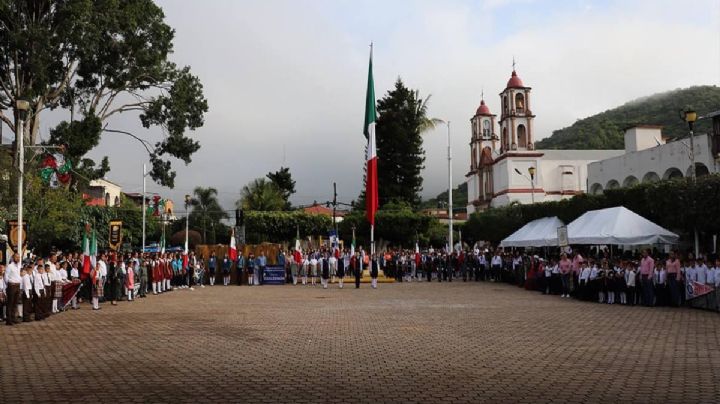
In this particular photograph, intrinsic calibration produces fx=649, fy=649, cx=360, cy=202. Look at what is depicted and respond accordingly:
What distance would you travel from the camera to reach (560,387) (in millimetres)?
8406

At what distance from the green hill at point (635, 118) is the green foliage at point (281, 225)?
46429 mm

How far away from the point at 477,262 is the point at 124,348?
26681 mm

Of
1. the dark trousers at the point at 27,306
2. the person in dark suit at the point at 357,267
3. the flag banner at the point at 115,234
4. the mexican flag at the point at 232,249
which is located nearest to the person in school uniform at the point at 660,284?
the person in dark suit at the point at 357,267

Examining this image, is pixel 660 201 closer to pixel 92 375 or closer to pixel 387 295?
pixel 387 295

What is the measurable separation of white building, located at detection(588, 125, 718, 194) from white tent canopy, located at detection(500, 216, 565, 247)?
869 cm

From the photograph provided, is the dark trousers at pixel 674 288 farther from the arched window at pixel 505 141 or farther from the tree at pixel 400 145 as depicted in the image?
the arched window at pixel 505 141

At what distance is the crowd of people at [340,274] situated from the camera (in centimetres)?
1797

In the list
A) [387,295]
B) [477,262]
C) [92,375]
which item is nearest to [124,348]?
[92,375]

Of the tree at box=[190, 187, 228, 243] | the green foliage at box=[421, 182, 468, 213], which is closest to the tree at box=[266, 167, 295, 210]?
the tree at box=[190, 187, 228, 243]

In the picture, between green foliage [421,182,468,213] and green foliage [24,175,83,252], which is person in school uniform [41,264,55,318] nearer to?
green foliage [24,175,83,252]

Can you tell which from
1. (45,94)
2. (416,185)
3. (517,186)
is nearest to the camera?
(45,94)

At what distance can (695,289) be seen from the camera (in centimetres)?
1916

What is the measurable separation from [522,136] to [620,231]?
55382 mm

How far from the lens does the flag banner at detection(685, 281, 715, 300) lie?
18.5 meters
